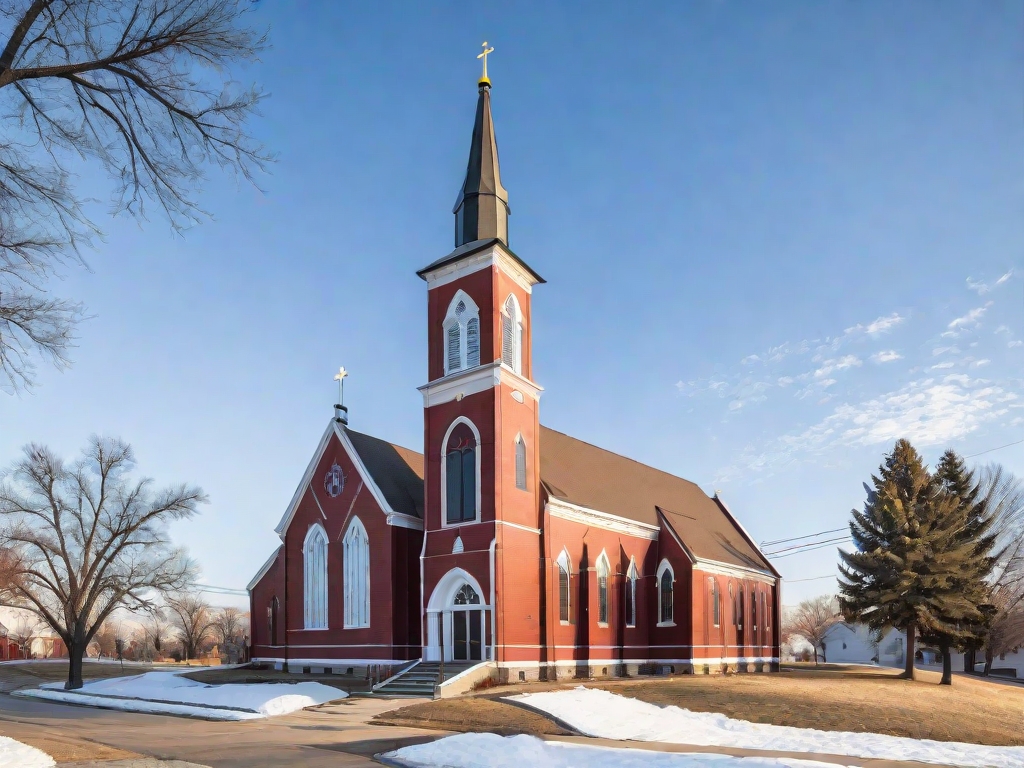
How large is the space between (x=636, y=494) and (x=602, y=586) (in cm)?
742

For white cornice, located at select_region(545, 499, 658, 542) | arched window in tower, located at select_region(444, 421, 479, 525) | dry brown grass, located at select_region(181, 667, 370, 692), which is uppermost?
arched window in tower, located at select_region(444, 421, 479, 525)

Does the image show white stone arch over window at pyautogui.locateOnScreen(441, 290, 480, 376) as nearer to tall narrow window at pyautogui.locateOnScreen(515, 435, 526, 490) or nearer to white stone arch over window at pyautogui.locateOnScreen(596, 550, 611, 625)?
tall narrow window at pyautogui.locateOnScreen(515, 435, 526, 490)

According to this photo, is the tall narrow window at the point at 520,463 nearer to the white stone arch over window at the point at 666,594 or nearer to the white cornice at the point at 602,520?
the white cornice at the point at 602,520

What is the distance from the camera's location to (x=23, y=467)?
3309 centimetres

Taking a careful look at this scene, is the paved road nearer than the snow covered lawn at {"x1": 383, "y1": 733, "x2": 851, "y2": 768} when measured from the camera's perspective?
No

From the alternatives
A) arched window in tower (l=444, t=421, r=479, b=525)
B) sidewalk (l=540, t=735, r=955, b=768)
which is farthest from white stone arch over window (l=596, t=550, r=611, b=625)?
sidewalk (l=540, t=735, r=955, b=768)

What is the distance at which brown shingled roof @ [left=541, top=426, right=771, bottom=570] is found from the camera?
3450 centimetres

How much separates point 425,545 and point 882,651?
66025 mm

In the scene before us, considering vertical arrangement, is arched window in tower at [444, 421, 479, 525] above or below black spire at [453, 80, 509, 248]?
below

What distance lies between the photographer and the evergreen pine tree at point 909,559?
36.1 metres

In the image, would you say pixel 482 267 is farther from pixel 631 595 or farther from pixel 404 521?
pixel 631 595

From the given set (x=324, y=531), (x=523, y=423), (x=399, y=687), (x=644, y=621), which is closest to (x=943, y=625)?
(x=644, y=621)

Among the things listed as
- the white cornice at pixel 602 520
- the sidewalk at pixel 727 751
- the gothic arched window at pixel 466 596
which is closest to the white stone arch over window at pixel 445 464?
the gothic arched window at pixel 466 596

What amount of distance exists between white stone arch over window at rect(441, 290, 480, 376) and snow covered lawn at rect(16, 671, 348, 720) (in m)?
12.1
